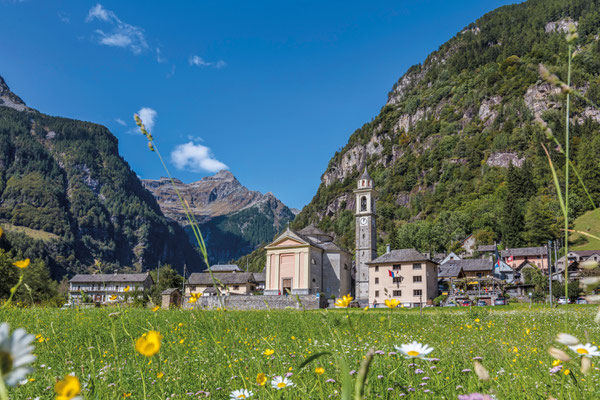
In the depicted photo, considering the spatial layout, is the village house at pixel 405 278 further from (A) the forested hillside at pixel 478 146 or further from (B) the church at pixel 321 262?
(A) the forested hillside at pixel 478 146

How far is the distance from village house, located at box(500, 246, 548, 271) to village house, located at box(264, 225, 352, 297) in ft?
138

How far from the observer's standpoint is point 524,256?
82.1 metres

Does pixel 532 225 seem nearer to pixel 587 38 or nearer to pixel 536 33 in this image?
pixel 587 38

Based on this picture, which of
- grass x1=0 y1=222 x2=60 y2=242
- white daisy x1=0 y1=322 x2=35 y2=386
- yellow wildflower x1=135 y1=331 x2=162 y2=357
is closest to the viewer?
white daisy x1=0 y1=322 x2=35 y2=386

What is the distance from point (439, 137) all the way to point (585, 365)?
514 feet

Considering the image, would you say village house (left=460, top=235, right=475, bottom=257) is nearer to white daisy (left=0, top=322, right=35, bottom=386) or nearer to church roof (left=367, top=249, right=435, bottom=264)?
church roof (left=367, top=249, right=435, bottom=264)

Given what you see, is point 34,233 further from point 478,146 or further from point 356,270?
point 478,146

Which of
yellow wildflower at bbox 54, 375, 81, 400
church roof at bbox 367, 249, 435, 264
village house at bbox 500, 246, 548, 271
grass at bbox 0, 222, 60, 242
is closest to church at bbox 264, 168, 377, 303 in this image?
church roof at bbox 367, 249, 435, 264

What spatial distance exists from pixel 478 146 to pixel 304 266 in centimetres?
9578

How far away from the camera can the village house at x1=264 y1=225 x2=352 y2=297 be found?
2126 inches

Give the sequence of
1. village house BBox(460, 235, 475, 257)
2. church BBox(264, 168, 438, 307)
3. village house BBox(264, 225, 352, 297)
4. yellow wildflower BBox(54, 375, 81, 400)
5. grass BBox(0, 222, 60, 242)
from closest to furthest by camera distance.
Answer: yellow wildflower BBox(54, 375, 81, 400)
church BBox(264, 168, 438, 307)
village house BBox(264, 225, 352, 297)
village house BBox(460, 235, 475, 257)
grass BBox(0, 222, 60, 242)

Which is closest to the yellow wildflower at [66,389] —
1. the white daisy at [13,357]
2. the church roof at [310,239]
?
the white daisy at [13,357]

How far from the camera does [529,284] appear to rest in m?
62.8

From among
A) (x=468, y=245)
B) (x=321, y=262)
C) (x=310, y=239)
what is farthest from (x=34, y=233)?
Answer: (x=468, y=245)
